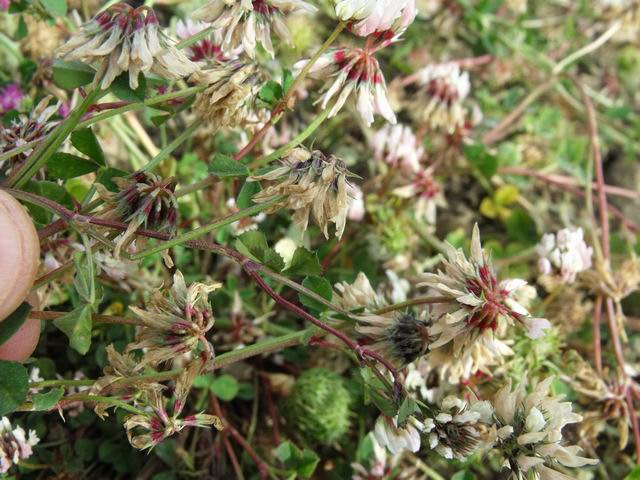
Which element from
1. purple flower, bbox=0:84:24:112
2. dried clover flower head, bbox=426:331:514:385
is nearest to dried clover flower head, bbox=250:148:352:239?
dried clover flower head, bbox=426:331:514:385

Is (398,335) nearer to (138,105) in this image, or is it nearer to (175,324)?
(175,324)

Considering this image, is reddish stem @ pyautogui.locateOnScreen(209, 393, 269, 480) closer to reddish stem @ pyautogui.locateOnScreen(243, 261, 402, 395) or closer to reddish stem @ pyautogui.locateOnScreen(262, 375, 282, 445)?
reddish stem @ pyautogui.locateOnScreen(262, 375, 282, 445)

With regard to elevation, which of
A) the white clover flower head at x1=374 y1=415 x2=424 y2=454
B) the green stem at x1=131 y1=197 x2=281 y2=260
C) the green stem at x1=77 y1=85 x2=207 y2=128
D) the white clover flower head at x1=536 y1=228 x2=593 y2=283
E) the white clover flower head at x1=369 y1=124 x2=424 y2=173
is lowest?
the white clover flower head at x1=536 y1=228 x2=593 y2=283

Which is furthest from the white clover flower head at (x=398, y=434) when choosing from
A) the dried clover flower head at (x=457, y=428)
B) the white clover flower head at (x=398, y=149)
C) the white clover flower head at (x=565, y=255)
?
the white clover flower head at (x=398, y=149)

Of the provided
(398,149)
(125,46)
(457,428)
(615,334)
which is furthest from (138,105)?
(615,334)

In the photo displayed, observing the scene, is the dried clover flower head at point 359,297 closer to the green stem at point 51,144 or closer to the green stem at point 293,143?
the green stem at point 293,143

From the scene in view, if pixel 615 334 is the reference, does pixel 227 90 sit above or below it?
above
